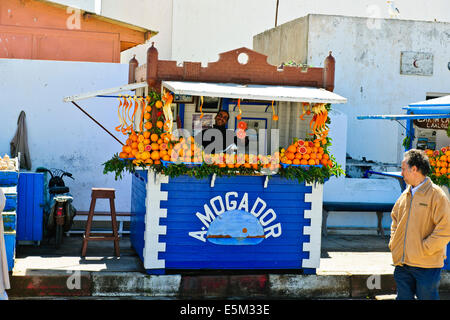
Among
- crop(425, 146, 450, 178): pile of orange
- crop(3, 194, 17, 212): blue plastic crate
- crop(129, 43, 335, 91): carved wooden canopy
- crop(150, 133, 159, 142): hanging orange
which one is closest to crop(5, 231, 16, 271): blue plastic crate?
crop(3, 194, 17, 212): blue plastic crate

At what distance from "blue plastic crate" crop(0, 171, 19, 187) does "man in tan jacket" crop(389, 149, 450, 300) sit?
4843 mm

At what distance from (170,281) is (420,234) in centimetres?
348

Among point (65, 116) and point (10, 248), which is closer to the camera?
point (10, 248)

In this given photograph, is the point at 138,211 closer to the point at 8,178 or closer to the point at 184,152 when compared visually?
the point at 184,152

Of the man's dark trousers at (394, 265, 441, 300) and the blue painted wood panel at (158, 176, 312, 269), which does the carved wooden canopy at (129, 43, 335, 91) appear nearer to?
the blue painted wood panel at (158, 176, 312, 269)

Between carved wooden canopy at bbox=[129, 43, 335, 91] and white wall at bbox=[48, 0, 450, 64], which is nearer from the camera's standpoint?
carved wooden canopy at bbox=[129, 43, 335, 91]

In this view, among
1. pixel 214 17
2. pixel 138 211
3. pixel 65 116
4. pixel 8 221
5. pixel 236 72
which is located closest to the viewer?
pixel 8 221

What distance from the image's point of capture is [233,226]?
8.22 metres

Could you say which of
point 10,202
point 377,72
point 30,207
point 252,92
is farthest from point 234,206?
point 377,72

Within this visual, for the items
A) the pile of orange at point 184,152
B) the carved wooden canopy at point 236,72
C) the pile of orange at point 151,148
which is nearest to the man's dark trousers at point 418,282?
the pile of orange at point 184,152

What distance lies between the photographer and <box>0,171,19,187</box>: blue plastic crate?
8.11 metres

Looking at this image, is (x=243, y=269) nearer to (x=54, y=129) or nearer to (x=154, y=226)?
(x=154, y=226)

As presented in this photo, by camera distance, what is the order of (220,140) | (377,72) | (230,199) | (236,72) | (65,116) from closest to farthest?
(230,199) < (236,72) < (220,140) < (65,116) < (377,72)

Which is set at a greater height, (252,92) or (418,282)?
(252,92)
